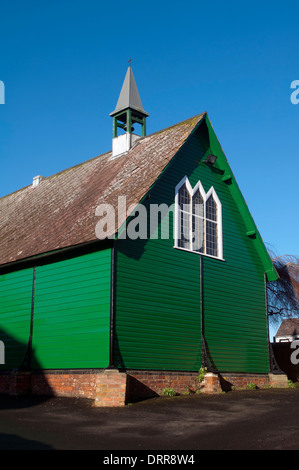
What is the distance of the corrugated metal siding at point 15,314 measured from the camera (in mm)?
17453

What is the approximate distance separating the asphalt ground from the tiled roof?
485 cm

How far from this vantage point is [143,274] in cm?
1558

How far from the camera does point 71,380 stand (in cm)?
1515

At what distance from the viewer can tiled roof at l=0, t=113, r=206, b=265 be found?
53.5 ft

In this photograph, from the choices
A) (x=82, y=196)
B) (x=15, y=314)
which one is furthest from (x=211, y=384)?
(x=82, y=196)

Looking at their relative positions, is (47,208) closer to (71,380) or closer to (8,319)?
(8,319)

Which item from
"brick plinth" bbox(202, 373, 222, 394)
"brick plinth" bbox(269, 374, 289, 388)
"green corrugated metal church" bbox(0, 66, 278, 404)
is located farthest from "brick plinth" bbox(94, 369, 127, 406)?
"brick plinth" bbox(269, 374, 289, 388)

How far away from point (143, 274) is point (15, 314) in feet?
17.8

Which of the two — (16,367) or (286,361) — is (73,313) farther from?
(286,361)

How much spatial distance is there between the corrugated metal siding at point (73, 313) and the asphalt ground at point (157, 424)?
4.69 ft

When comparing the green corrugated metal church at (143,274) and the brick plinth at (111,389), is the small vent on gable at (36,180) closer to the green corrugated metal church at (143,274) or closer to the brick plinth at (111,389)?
the green corrugated metal church at (143,274)
